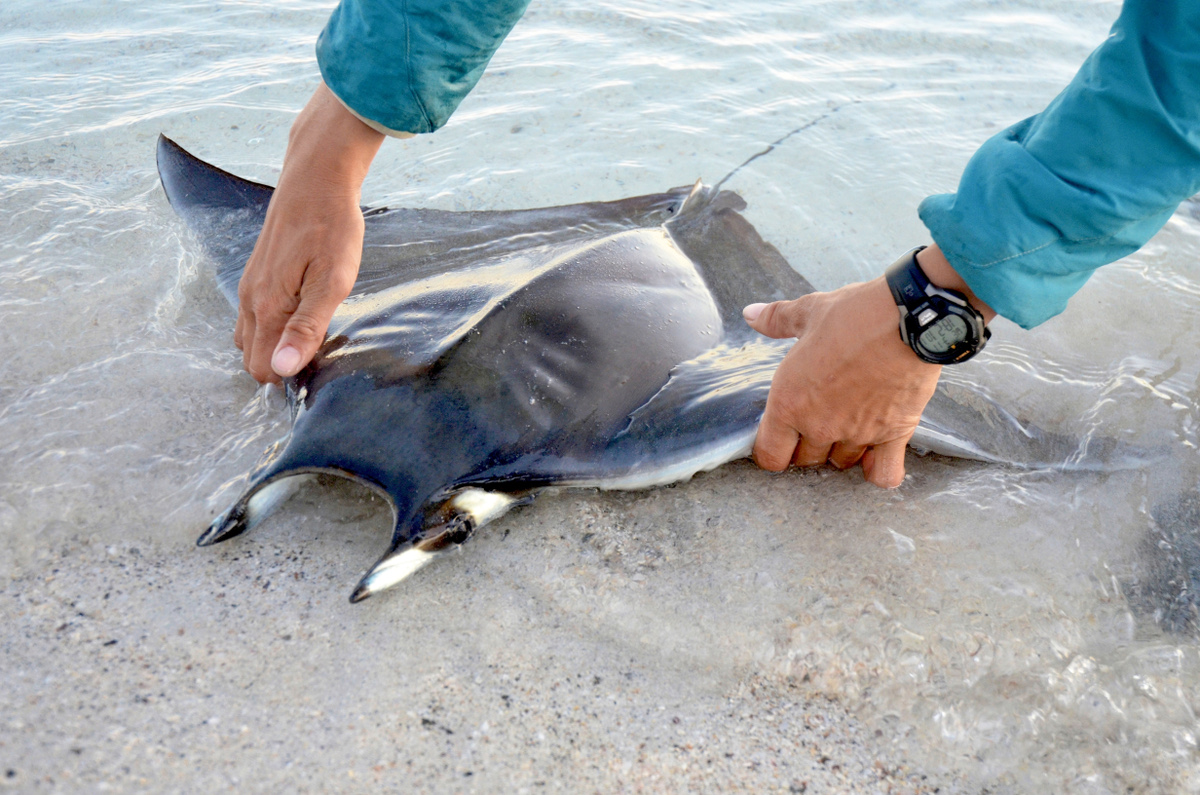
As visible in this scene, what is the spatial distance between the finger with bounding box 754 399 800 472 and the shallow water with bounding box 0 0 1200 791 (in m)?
0.18

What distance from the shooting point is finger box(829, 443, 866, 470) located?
7.72 ft

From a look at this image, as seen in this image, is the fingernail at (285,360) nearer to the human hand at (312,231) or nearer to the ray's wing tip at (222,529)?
the human hand at (312,231)

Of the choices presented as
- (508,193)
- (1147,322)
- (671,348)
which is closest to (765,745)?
(671,348)

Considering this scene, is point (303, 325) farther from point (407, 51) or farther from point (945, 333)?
point (945, 333)

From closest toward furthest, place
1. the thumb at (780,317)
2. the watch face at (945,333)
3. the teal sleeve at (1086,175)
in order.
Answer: the teal sleeve at (1086,175), the watch face at (945,333), the thumb at (780,317)

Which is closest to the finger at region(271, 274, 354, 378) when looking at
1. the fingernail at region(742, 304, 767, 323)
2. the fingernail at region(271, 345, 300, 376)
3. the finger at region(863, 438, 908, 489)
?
the fingernail at region(271, 345, 300, 376)

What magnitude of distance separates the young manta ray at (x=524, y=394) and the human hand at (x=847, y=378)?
5.7 inches

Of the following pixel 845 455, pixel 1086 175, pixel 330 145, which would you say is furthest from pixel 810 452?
pixel 330 145

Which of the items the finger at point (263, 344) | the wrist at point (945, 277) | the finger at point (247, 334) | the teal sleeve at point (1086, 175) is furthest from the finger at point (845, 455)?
the finger at point (247, 334)

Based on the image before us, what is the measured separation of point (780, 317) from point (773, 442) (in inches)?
15.0

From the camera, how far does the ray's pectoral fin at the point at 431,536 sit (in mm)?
1978

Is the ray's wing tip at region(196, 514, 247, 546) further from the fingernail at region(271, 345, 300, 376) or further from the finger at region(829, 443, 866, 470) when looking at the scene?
the finger at region(829, 443, 866, 470)

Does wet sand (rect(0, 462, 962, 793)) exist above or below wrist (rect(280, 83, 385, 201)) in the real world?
below

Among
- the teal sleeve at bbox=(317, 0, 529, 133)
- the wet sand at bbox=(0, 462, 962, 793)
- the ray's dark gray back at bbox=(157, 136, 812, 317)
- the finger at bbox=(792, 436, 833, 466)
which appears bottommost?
the wet sand at bbox=(0, 462, 962, 793)
